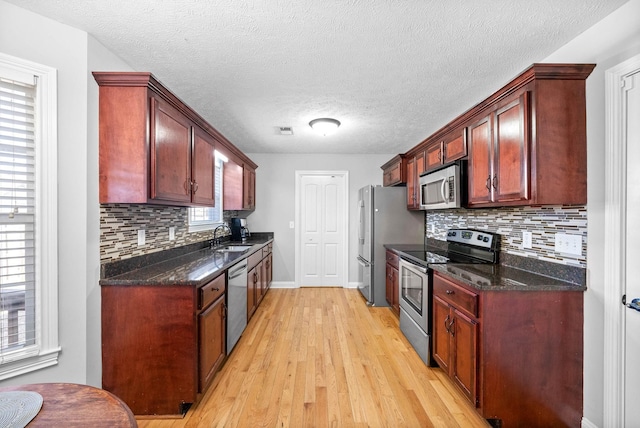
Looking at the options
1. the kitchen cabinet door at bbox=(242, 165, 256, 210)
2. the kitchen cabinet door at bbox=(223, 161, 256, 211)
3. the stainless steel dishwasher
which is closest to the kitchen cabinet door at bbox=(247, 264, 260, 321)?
the stainless steel dishwasher

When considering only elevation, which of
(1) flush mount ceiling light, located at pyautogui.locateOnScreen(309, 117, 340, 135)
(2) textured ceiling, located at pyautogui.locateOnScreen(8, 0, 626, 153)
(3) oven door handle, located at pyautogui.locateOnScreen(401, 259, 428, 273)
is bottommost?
(3) oven door handle, located at pyautogui.locateOnScreen(401, 259, 428, 273)

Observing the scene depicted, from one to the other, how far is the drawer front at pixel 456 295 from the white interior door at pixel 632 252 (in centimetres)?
71

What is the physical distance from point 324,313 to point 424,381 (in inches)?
64.2

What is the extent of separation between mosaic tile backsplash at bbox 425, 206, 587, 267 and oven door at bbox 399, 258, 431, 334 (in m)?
0.72

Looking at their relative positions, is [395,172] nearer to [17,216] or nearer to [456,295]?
[456,295]

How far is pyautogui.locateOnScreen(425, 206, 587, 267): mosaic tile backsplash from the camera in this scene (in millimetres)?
1681

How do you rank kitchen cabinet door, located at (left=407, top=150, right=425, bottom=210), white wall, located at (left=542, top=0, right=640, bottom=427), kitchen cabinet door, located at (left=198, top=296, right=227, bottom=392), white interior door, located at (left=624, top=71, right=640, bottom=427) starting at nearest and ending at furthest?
white interior door, located at (left=624, top=71, right=640, bottom=427)
white wall, located at (left=542, top=0, right=640, bottom=427)
kitchen cabinet door, located at (left=198, top=296, right=227, bottom=392)
kitchen cabinet door, located at (left=407, top=150, right=425, bottom=210)

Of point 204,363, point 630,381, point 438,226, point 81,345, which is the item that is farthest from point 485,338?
point 81,345

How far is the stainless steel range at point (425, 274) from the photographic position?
2.37 metres

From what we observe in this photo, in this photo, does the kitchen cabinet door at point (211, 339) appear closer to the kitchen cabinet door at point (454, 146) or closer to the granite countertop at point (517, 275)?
the granite countertop at point (517, 275)

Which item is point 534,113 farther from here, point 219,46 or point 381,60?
point 219,46

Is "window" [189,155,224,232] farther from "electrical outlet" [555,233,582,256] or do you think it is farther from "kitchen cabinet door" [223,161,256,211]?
"electrical outlet" [555,233,582,256]

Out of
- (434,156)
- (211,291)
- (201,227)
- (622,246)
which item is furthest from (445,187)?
(201,227)

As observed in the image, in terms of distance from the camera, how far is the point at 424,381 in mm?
2164
